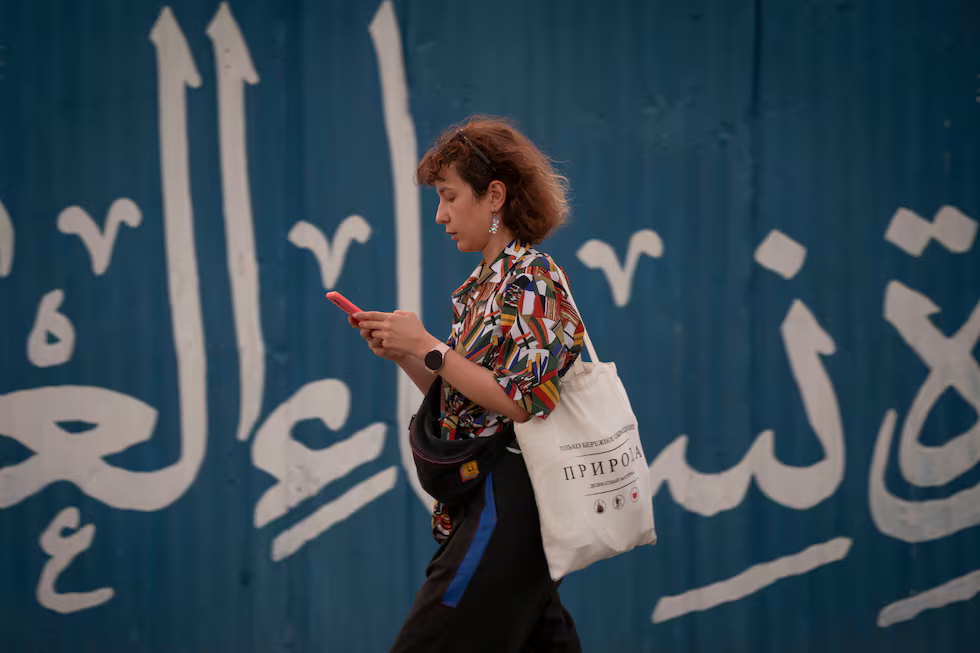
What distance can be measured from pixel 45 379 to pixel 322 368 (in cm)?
103

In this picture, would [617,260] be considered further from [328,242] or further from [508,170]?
[508,170]

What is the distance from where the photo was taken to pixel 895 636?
320cm

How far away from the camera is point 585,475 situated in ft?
5.55

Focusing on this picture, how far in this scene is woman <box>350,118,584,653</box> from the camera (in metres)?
1.70

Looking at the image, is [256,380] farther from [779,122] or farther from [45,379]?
[779,122]

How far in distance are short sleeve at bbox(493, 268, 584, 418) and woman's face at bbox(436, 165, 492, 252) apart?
0.19 meters

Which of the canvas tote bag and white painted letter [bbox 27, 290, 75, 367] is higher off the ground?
white painted letter [bbox 27, 290, 75, 367]

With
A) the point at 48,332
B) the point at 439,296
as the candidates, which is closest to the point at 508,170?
the point at 439,296

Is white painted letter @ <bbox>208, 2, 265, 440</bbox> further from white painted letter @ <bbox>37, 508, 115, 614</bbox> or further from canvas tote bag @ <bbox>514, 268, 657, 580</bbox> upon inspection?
canvas tote bag @ <bbox>514, 268, 657, 580</bbox>

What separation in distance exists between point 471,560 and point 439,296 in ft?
4.95

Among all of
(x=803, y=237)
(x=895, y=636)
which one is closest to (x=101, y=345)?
(x=803, y=237)

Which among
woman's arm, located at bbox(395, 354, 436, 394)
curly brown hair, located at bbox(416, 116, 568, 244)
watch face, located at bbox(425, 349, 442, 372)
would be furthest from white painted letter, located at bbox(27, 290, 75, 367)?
watch face, located at bbox(425, 349, 442, 372)

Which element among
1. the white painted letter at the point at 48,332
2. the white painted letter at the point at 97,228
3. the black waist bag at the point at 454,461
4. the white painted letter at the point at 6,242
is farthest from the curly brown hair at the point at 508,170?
the white painted letter at the point at 6,242

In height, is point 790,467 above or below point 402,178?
below
